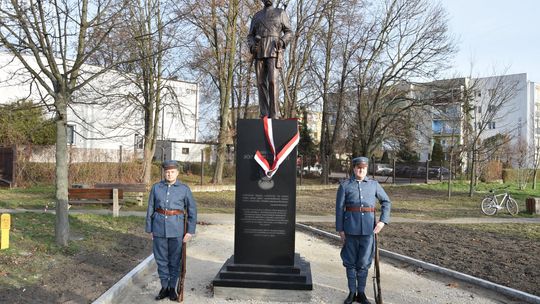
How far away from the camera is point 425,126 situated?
33.5 m

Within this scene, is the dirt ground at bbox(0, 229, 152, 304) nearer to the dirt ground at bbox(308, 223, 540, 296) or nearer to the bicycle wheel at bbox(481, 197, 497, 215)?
the dirt ground at bbox(308, 223, 540, 296)

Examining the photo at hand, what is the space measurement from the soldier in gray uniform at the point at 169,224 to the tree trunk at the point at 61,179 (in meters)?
3.08

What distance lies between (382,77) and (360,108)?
2607mm

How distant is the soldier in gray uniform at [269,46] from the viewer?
698cm

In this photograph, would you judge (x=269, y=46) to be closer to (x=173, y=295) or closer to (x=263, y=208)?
(x=263, y=208)

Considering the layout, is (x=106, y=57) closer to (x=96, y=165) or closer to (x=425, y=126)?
(x=96, y=165)

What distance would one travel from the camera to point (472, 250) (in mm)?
9023

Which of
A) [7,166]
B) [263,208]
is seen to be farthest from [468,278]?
[7,166]

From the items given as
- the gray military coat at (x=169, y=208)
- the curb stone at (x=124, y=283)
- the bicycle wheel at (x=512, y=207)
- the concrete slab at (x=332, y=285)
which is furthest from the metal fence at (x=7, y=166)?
the bicycle wheel at (x=512, y=207)

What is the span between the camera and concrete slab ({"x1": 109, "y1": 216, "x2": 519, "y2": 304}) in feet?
19.3

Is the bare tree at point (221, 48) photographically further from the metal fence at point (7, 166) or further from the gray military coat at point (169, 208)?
the gray military coat at point (169, 208)

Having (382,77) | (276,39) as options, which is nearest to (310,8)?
(382,77)

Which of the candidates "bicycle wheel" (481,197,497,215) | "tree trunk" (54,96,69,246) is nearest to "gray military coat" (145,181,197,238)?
"tree trunk" (54,96,69,246)

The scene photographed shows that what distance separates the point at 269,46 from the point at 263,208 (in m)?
2.48
